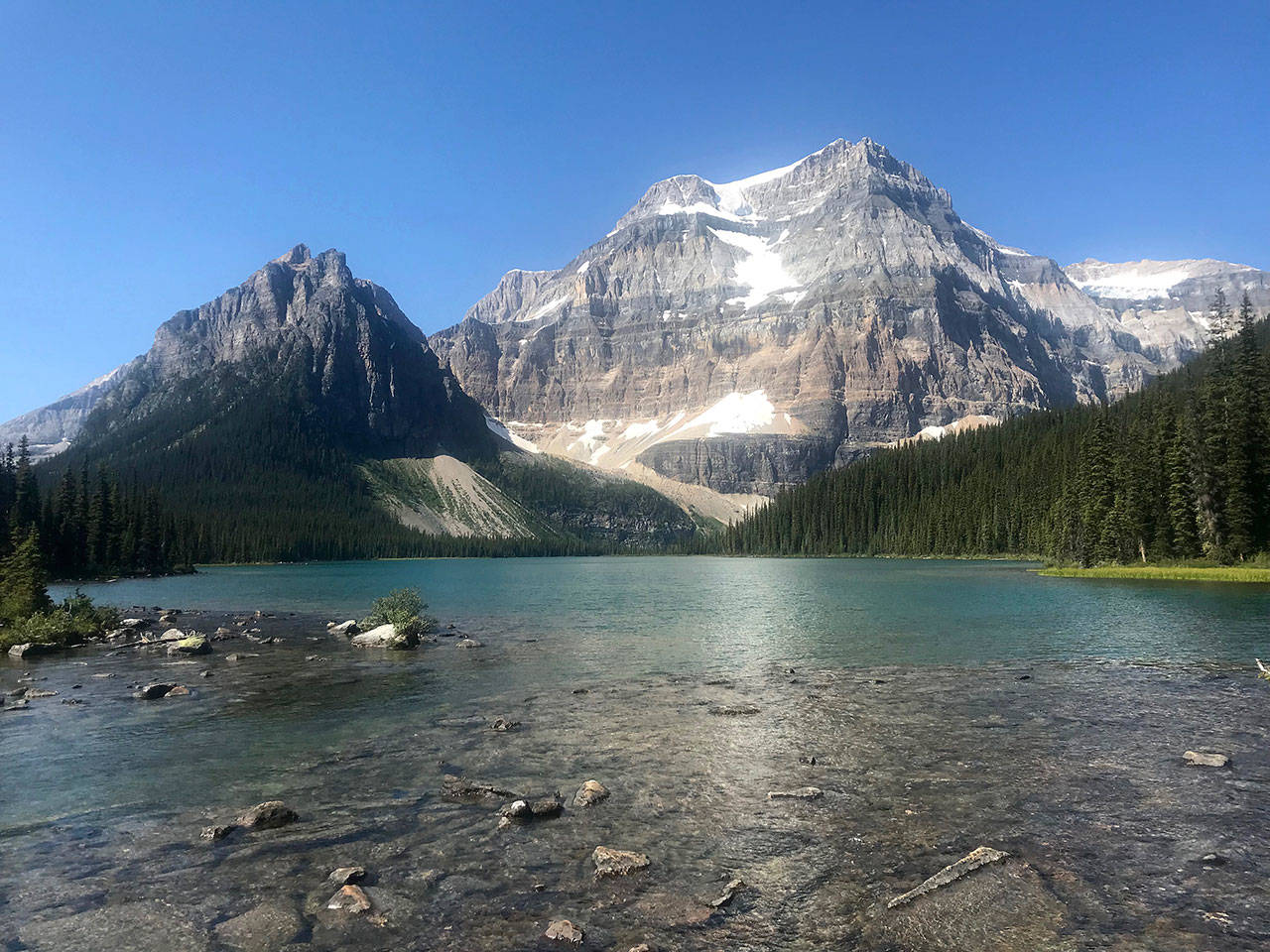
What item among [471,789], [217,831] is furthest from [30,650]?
[471,789]

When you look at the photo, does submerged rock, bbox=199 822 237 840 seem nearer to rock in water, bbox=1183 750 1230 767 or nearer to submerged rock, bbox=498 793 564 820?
submerged rock, bbox=498 793 564 820

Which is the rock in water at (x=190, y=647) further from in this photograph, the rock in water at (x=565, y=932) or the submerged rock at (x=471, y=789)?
the rock in water at (x=565, y=932)

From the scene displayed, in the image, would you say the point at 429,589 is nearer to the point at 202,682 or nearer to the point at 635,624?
the point at 635,624

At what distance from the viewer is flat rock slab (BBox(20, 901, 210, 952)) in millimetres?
9930

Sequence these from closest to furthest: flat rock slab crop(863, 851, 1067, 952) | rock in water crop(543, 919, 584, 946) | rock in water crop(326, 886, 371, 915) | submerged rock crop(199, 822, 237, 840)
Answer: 1. flat rock slab crop(863, 851, 1067, 952)
2. rock in water crop(543, 919, 584, 946)
3. rock in water crop(326, 886, 371, 915)
4. submerged rock crop(199, 822, 237, 840)

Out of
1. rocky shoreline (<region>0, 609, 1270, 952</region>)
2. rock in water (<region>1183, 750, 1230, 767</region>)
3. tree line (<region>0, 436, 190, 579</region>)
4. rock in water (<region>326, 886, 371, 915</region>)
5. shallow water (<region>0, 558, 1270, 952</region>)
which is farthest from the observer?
tree line (<region>0, 436, 190, 579</region>)

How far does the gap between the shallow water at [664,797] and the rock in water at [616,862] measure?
0.29 m

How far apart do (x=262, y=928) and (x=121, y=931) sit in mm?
1935

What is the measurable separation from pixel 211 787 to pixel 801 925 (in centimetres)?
1340

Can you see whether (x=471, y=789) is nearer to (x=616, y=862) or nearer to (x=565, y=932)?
(x=616, y=862)

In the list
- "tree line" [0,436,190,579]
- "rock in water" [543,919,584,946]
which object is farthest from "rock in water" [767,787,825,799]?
"tree line" [0,436,190,579]

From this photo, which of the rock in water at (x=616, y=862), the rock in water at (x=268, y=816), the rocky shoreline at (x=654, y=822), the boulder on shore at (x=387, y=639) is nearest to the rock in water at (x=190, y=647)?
the boulder on shore at (x=387, y=639)

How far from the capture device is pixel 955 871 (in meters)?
11.8

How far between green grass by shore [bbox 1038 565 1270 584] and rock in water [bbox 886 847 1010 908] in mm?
74484
